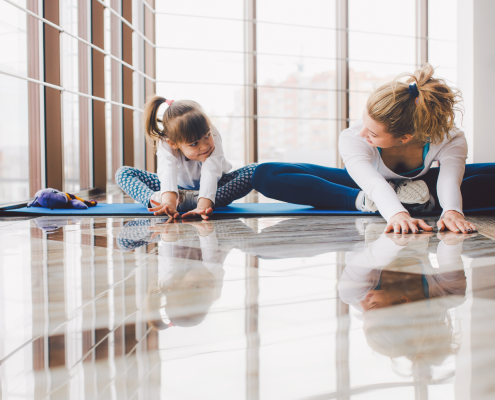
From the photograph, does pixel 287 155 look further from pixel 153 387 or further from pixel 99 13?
pixel 153 387

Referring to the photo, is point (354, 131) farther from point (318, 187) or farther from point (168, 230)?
point (168, 230)

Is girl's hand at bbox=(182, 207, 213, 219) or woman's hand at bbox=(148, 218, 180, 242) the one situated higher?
girl's hand at bbox=(182, 207, 213, 219)

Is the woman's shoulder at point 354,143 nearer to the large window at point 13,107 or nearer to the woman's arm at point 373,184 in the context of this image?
the woman's arm at point 373,184

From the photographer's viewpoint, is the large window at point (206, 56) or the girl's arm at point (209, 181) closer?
the girl's arm at point (209, 181)

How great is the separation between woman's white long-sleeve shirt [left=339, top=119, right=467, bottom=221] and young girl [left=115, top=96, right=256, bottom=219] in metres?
0.51

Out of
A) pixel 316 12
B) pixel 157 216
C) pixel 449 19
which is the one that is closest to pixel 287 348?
pixel 157 216

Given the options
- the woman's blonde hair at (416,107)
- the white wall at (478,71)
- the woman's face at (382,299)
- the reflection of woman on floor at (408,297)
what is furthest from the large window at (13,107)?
the white wall at (478,71)

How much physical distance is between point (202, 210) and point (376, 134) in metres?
0.65

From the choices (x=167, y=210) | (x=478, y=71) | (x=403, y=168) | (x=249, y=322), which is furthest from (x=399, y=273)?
(x=478, y=71)

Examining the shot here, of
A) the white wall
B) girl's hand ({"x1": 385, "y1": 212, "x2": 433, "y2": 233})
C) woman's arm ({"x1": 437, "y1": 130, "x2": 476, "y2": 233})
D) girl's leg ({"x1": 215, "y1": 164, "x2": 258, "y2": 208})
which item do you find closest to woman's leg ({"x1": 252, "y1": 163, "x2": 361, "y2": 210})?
girl's leg ({"x1": 215, "y1": 164, "x2": 258, "y2": 208})

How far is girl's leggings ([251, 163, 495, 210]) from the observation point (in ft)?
5.30

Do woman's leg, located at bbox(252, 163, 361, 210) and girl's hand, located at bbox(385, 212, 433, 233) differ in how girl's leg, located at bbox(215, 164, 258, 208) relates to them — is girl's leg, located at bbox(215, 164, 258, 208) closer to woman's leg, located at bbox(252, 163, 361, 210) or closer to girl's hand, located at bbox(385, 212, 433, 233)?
woman's leg, located at bbox(252, 163, 361, 210)

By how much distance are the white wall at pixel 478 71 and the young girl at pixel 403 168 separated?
7.36 feet

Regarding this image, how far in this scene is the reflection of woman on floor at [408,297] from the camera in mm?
422
